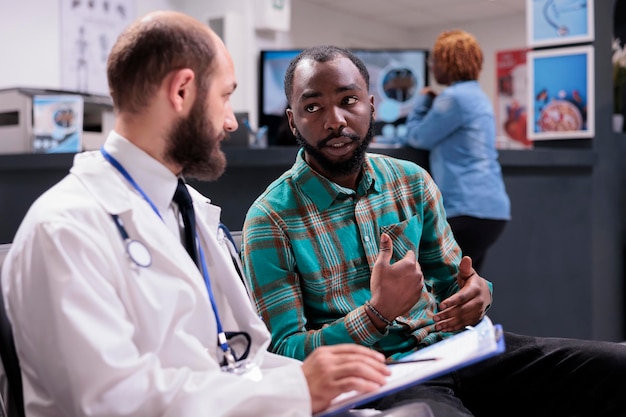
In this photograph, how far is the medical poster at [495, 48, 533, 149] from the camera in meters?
9.16

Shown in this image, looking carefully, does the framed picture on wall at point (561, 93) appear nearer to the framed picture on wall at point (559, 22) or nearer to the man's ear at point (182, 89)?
the framed picture on wall at point (559, 22)

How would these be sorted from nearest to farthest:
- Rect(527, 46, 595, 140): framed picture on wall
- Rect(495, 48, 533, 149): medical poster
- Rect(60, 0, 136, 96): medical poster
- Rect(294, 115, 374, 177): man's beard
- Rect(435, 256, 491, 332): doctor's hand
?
Rect(435, 256, 491, 332): doctor's hand < Rect(294, 115, 374, 177): man's beard < Rect(527, 46, 595, 140): framed picture on wall < Rect(60, 0, 136, 96): medical poster < Rect(495, 48, 533, 149): medical poster

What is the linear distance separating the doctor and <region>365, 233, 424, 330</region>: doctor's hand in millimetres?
247

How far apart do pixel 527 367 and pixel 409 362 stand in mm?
538

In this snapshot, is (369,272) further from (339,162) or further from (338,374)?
(338,374)

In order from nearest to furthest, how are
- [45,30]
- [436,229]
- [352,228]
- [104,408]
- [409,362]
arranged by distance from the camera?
[104,408]
[409,362]
[352,228]
[436,229]
[45,30]

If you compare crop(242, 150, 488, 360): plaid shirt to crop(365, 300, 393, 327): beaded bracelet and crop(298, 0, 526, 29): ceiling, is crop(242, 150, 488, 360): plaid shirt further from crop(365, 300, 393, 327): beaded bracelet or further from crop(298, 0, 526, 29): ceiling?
crop(298, 0, 526, 29): ceiling

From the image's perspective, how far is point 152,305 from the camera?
0.99 metres

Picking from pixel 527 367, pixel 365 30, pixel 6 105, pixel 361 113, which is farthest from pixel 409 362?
pixel 365 30

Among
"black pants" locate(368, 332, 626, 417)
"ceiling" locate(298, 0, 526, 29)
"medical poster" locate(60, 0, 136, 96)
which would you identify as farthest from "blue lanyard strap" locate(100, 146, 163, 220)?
"ceiling" locate(298, 0, 526, 29)

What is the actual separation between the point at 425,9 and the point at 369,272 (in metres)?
→ 7.99

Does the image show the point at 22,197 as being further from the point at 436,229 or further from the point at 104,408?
the point at 104,408

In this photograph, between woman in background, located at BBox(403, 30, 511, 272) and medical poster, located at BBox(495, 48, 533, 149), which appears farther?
medical poster, located at BBox(495, 48, 533, 149)

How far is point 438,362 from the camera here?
1010mm
